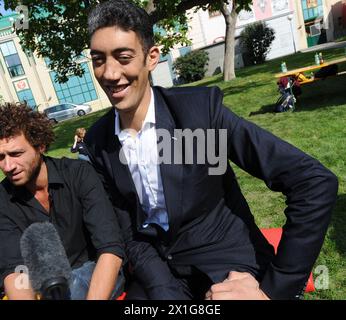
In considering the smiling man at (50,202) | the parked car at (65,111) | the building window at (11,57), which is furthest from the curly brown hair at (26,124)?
the building window at (11,57)

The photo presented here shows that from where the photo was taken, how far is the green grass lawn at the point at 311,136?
3578 millimetres

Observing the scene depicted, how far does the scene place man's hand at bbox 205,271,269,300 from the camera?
5.10 feet

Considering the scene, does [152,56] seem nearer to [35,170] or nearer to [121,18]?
[121,18]

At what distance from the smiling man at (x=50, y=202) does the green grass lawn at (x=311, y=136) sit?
195cm

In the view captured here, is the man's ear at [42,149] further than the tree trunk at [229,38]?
No

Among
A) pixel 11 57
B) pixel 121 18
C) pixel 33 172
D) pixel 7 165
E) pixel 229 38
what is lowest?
pixel 33 172

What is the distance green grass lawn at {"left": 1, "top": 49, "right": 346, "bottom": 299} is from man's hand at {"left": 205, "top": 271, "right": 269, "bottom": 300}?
179 cm

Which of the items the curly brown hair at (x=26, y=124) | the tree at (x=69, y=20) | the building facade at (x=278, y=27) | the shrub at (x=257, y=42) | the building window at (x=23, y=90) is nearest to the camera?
the curly brown hair at (x=26, y=124)

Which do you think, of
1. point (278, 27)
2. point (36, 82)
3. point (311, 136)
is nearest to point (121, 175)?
point (311, 136)

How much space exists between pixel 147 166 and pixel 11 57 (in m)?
38.2

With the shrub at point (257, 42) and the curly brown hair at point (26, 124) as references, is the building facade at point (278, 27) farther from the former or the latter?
the curly brown hair at point (26, 124)

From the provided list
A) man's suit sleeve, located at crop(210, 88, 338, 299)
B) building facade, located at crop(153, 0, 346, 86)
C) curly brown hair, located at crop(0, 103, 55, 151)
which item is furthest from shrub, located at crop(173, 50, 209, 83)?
man's suit sleeve, located at crop(210, 88, 338, 299)

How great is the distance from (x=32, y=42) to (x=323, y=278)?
12.1 meters

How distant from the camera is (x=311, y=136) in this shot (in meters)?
7.07
